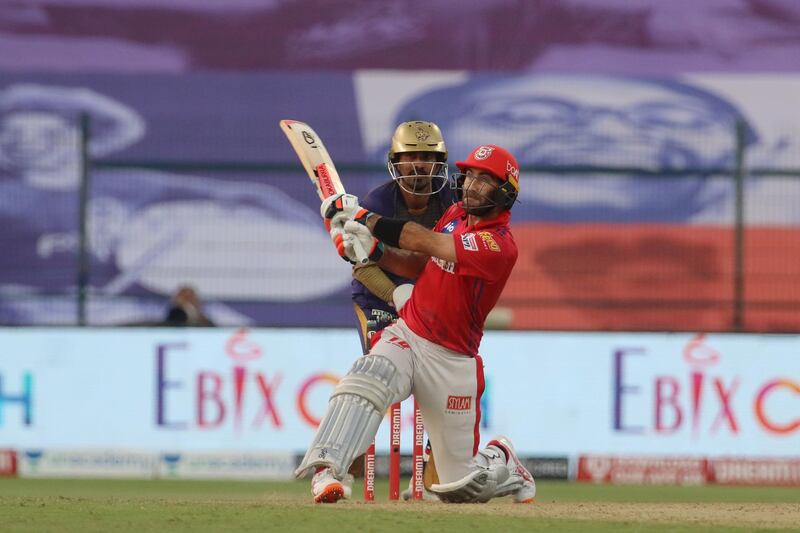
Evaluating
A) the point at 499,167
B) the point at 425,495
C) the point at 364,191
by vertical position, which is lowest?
the point at 425,495

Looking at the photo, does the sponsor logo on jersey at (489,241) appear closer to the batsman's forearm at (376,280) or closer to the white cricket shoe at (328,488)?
the batsman's forearm at (376,280)

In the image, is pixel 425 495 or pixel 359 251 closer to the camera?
pixel 359 251

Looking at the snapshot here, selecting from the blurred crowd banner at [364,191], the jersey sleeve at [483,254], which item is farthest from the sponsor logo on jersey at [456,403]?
the blurred crowd banner at [364,191]

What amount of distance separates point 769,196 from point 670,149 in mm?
4408

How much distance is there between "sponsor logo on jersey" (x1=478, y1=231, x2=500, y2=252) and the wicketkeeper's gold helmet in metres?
1.07

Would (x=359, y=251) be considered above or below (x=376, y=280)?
above

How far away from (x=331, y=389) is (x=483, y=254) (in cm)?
560

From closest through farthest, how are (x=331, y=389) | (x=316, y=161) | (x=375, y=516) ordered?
(x=375, y=516) < (x=316, y=161) < (x=331, y=389)

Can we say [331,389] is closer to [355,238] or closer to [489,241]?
[355,238]

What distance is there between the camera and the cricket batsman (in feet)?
24.4

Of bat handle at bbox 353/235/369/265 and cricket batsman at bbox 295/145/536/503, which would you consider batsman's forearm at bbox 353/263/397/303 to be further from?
bat handle at bbox 353/235/369/265

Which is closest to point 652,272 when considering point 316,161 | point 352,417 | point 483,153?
point 316,161

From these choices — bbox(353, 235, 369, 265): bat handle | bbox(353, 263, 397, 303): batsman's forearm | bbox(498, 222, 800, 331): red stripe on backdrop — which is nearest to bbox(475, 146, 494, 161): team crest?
bbox(353, 235, 369, 265): bat handle

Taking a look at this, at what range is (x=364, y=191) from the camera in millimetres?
17750
